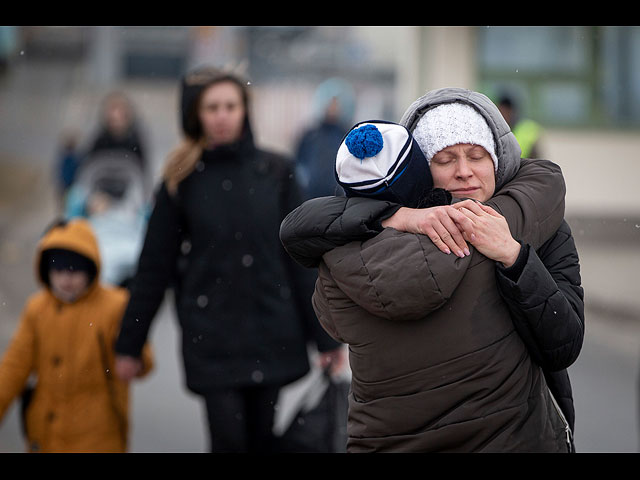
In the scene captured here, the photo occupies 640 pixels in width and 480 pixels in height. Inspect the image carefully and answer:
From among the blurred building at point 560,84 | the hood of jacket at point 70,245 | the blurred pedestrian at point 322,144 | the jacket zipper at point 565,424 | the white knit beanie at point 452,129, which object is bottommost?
the jacket zipper at point 565,424

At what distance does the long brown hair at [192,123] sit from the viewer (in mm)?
4312

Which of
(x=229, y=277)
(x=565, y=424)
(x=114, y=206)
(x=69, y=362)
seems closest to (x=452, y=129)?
(x=565, y=424)

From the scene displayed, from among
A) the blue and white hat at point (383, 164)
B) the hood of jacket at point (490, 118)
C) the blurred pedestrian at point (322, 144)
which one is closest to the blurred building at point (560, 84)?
the blurred pedestrian at point (322, 144)

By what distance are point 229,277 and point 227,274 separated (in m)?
0.01

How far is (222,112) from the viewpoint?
4.30m

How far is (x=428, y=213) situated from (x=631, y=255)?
505 inches

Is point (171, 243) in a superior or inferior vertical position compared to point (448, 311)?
superior

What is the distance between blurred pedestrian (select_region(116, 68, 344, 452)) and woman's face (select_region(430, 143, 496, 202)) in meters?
1.96

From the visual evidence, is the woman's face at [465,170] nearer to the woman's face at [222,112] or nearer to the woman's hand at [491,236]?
the woman's hand at [491,236]

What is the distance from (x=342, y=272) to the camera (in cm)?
230

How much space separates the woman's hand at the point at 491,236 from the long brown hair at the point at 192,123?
2.25 metres
